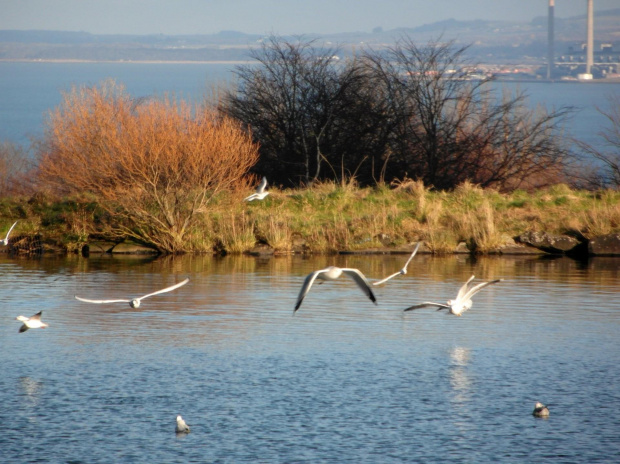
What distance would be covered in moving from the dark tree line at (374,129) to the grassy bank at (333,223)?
25.1ft

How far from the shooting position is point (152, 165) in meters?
28.7

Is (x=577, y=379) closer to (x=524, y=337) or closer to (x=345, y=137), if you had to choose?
(x=524, y=337)

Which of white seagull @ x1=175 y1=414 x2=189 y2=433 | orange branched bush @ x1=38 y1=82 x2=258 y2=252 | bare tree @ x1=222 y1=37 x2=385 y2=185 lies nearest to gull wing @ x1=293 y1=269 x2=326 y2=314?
white seagull @ x1=175 y1=414 x2=189 y2=433

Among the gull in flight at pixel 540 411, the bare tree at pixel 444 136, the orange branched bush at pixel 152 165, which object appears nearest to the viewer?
the gull in flight at pixel 540 411

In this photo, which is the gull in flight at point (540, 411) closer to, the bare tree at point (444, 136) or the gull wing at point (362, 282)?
the gull wing at point (362, 282)

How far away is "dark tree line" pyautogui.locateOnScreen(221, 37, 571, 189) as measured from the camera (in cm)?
3950

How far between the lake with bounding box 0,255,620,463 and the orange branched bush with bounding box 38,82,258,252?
18.7 ft

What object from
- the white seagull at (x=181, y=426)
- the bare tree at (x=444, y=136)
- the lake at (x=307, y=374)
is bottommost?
the lake at (x=307, y=374)

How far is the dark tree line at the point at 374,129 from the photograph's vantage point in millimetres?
39500

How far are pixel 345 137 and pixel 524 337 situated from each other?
78.7 feet

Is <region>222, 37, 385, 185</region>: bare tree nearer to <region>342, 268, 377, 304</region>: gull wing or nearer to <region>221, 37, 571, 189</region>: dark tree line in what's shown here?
<region>221, 37, 571, 189</region>: dark tree line

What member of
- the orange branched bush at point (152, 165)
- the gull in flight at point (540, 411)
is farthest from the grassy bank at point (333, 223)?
the gull in flight at point (540, 411)

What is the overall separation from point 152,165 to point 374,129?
44.2 feet

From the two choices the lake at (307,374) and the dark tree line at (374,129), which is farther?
the dark tree line at (374,129)
